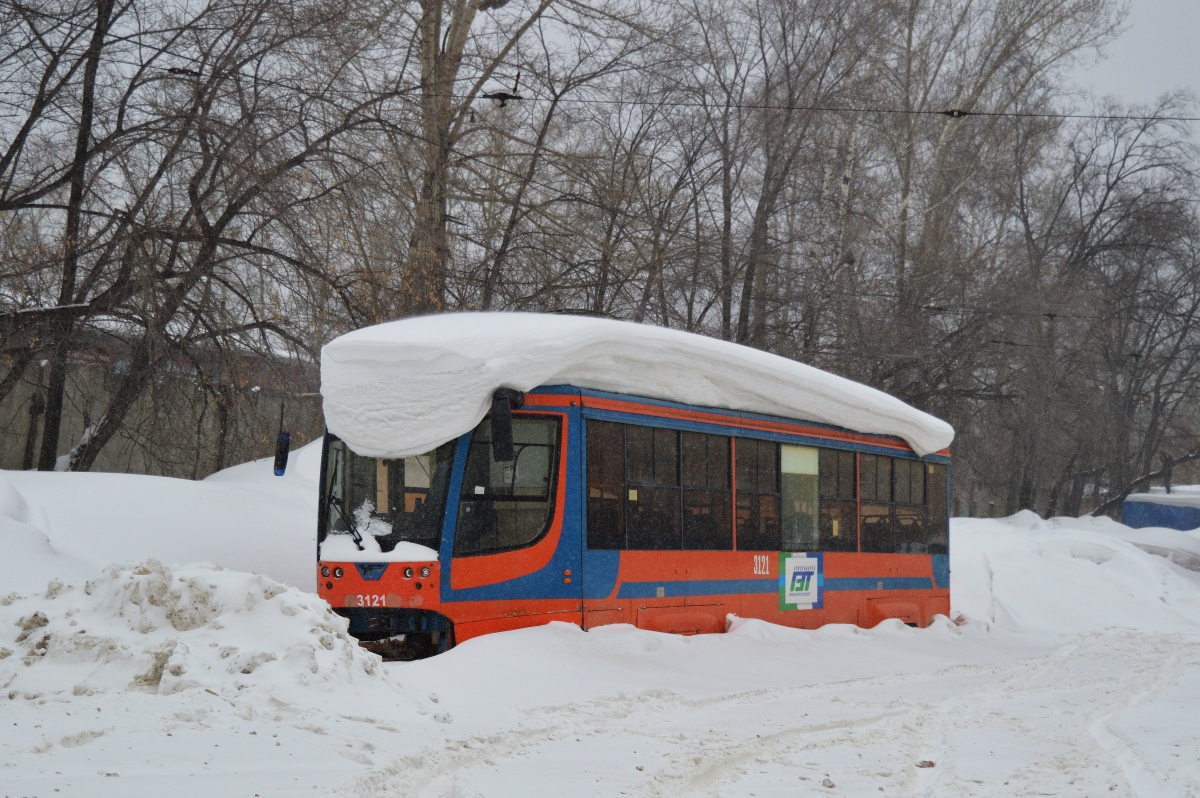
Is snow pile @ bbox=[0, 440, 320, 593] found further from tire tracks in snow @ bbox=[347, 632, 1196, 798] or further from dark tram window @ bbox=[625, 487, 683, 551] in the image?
tire tracks in snow @ bbox=[347, 632, 1196, 798]

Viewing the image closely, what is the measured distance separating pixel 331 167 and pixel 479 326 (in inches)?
228

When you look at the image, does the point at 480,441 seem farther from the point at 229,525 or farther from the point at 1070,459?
the point at 1070,459

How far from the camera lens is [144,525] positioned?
12578 mm

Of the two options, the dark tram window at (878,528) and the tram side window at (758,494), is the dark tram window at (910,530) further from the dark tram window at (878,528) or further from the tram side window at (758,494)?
the tram side window at (758,494)

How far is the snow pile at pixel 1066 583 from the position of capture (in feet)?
62.5

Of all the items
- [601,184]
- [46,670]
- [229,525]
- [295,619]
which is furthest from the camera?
[601,184]

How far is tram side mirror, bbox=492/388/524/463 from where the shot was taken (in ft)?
30.7

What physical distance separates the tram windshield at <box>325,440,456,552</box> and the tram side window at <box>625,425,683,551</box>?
1717 millimetres

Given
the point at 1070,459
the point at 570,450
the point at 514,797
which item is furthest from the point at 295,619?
the point at 1070,459

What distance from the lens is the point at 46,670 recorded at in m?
6.68

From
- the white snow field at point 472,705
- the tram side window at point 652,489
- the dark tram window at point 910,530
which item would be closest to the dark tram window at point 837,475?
the dark tram window at point 910,530

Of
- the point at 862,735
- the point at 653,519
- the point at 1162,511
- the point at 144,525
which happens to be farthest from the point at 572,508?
the point at 1162,511

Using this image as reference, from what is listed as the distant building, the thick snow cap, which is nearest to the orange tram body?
the thick snow cap

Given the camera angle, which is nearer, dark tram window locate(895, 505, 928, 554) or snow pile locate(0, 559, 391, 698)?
snow pile locate(0, 559, 391, 698)
